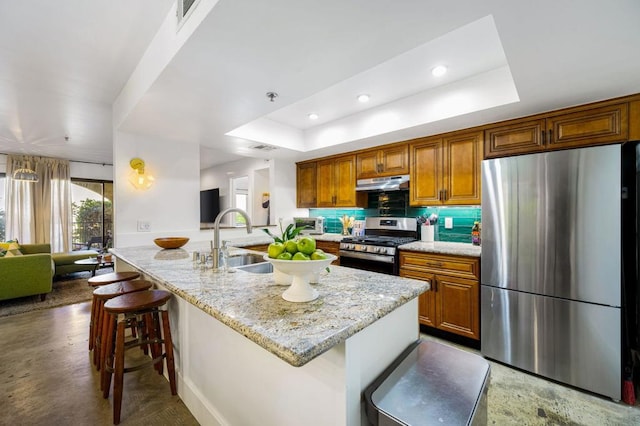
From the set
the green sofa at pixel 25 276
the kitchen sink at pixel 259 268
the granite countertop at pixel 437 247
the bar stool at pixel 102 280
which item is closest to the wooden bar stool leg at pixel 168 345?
the kitchen sink at pixel 259 268

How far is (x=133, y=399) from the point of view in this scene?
176 cm

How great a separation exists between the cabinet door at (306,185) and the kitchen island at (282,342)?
105 inches

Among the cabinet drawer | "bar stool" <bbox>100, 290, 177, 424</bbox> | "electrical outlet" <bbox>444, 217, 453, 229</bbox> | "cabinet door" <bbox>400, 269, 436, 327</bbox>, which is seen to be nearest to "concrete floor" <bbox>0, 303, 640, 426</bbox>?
"bar stool" <bbox>100, 290, 177, 424</bbox>

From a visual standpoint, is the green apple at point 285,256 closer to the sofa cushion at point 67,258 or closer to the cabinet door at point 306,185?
the cabinet door at point 306,185

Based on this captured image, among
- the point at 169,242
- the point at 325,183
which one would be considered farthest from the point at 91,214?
the point at 325,183

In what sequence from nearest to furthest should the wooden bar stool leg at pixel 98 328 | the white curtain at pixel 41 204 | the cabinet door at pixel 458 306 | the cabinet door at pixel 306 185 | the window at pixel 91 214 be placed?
the wooden bar stool leg at pixel 98 328, the cabinet door at pixel 458 306, the cabinet door at pixel 306 185, the white curtain at pixel 41 204, the window at pixel 91 214

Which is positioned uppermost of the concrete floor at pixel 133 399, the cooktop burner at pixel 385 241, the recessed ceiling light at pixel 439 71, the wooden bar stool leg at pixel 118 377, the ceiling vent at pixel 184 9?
the recessed ceiling light at pixel 439 71

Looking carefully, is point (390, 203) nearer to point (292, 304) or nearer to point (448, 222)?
A: point (448, 222)

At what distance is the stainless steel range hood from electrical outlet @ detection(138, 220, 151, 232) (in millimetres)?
2610

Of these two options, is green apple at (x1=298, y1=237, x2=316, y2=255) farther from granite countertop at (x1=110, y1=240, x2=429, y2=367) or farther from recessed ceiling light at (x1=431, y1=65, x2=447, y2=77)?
recessed ceiling light at (x1=431, y1=65, x2=447, y2=77)

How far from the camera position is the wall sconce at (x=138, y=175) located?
2.94m

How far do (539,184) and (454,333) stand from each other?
1.50m

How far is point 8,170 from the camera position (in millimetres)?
5219

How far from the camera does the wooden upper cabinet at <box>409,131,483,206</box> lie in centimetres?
264
